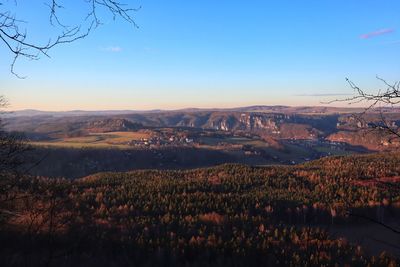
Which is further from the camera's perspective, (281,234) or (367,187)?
(367,187)

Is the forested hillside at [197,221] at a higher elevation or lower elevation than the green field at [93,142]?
higher

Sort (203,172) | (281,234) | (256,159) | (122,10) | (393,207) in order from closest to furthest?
(122,10)
(281,234)
(393,207)
(203,172)
(256,159)

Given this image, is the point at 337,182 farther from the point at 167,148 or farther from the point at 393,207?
the point at 167,148

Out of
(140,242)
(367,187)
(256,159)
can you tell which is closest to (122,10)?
(140,242)

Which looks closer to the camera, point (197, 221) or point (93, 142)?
point (197, 221)

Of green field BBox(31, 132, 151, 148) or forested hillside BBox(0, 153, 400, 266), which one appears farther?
green field BBox(31, 132, 151, 148)

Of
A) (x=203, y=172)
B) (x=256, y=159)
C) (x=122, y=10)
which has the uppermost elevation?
(x=122, y=10)

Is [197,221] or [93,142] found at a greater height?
[197,221]

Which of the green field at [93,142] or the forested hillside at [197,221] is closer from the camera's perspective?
the forested hillside at [197,221]

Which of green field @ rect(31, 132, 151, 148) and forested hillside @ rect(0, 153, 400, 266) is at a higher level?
forested hillside @ rect(0, 153, 400, 266)

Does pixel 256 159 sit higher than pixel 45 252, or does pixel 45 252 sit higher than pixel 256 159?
pixel 45 252

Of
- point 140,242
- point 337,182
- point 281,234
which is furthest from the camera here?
point 337,182
